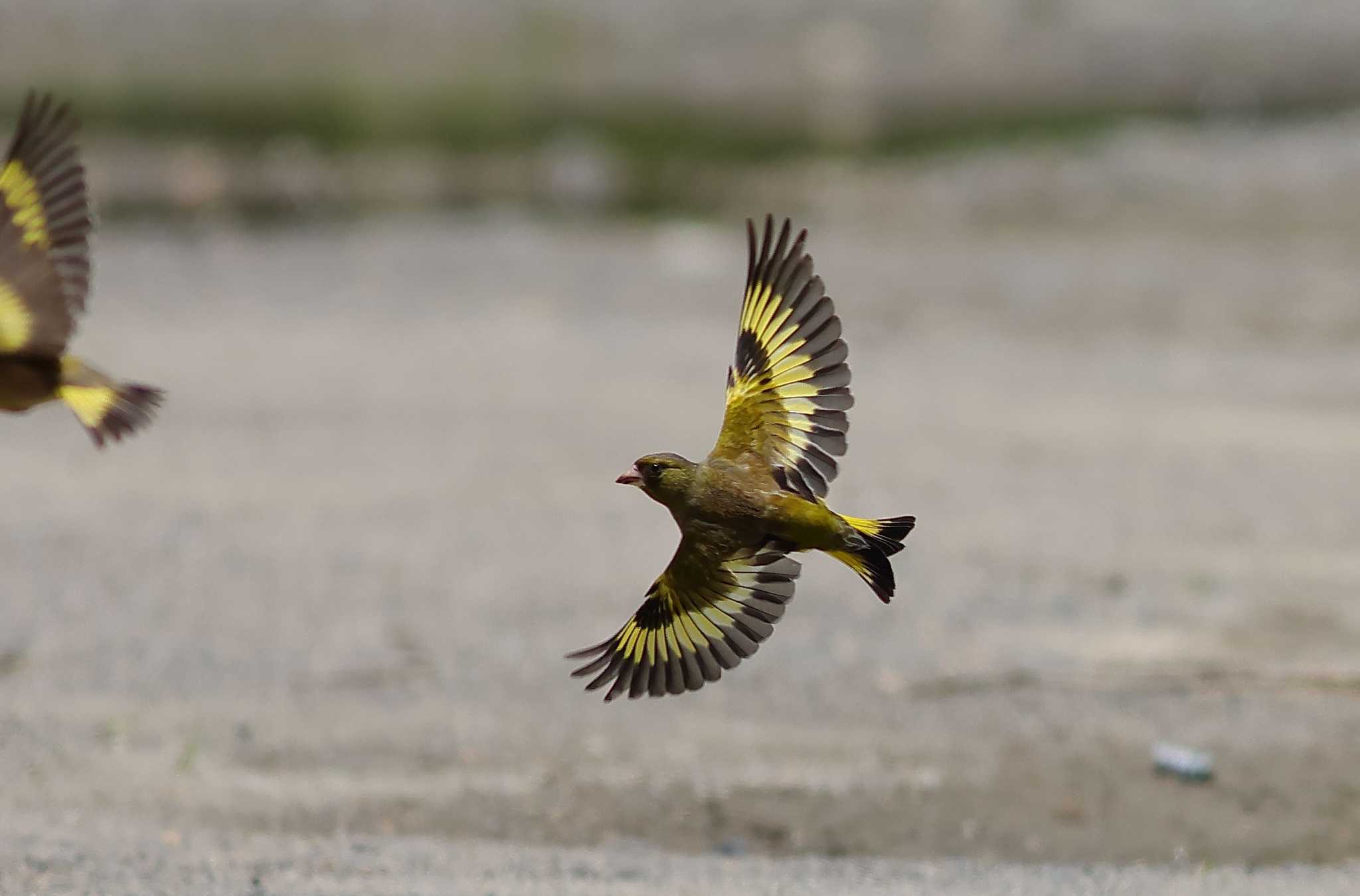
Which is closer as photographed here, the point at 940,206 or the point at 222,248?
the point at 222,248

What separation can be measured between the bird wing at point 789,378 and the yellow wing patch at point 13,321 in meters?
1.98

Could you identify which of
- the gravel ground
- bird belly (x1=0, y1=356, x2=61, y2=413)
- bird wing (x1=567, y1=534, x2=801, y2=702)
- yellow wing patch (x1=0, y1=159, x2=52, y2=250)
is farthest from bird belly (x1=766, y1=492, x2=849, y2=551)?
yellow wing patch (x1=0, y1=159, x2=52, y2=250)

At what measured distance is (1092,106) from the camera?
26.5m

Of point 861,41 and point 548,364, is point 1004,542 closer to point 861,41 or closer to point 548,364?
point 548,364

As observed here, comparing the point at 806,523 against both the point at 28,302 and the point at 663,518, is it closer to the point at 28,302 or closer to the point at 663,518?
the point at 28,302

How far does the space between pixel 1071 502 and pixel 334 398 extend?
517 centimetres

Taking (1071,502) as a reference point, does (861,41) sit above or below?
above

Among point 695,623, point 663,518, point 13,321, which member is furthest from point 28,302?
point 663,518

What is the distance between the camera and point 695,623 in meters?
5.04

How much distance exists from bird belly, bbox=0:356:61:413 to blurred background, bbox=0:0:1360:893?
139cm

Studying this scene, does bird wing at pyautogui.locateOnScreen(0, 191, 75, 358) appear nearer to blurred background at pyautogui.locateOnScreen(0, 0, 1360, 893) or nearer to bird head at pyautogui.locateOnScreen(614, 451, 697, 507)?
blurred background at pyautogui.locateOnScreen(0, 0, 1360, 893)

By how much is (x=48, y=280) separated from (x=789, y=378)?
2153 mm

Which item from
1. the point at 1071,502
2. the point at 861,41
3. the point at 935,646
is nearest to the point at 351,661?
the point at 935,646

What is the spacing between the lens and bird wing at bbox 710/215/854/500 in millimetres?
4996
